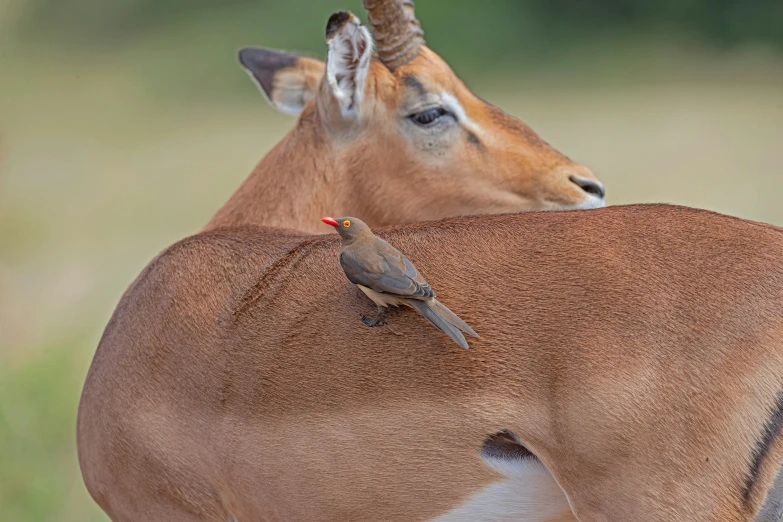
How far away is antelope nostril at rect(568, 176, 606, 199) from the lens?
5.27 m

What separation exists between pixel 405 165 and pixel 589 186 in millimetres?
902

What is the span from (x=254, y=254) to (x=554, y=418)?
4.56 feet

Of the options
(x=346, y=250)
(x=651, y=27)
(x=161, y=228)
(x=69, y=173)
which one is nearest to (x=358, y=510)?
(x=346, y=250)

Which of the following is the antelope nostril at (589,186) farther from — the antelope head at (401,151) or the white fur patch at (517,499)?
the white fur patch at (517,499)

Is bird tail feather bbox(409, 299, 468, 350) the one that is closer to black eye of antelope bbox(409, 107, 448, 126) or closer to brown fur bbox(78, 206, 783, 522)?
brown fur bbox(78, 206, 783, 522)

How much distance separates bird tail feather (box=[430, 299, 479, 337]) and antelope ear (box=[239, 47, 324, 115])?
3.08 m

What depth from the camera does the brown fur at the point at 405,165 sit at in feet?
16.9

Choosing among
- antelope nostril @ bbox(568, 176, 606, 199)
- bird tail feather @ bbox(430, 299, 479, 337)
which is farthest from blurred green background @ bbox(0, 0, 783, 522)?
bird tail feather @ bbox(430, 299, 479, 337)

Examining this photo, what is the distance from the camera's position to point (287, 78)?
6000 mm

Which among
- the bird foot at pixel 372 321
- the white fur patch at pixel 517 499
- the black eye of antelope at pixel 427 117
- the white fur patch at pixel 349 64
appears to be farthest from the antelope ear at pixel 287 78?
the white fur patch at pixel 517 499

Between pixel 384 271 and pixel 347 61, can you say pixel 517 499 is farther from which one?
pixel 347 61

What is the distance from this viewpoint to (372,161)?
521 cm

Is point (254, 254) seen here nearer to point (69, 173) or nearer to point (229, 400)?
point (229, 400)

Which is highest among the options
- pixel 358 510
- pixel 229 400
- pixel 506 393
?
pixel 506 393
